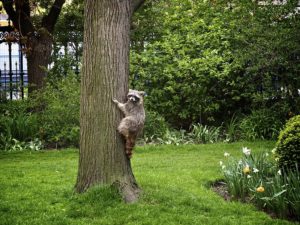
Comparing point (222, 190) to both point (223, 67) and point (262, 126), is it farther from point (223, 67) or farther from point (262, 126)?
point (223, 67)

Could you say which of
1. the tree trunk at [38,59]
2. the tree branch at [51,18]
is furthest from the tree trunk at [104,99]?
the tree branch at [51,18]

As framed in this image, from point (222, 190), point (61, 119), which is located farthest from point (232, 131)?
point (222, 190)

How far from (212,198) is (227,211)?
1.74ft

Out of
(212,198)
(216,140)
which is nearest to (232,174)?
(212,198)

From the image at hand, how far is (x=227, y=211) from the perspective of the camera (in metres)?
5.82

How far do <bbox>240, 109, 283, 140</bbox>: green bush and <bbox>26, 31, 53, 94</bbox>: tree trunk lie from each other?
530cm

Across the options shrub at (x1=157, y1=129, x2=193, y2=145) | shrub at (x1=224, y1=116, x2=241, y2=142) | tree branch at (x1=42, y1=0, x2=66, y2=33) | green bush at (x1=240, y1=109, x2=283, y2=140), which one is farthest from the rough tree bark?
green bush at (x1=240, y1=109, x2=283, y2=140)

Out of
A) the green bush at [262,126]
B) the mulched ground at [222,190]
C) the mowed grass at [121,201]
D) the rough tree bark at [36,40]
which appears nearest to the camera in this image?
the mowed grass at [121,201]

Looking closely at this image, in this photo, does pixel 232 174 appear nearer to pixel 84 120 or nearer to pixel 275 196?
pixel 275 196

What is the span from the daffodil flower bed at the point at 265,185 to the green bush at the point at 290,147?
4.9 inches

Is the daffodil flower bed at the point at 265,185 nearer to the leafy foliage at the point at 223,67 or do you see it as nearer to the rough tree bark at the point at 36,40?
the leafy foliage at the point at 223,67

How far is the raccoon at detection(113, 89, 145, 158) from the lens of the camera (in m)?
5.94

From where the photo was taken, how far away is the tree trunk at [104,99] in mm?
5941

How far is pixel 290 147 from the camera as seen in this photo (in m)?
6.24
